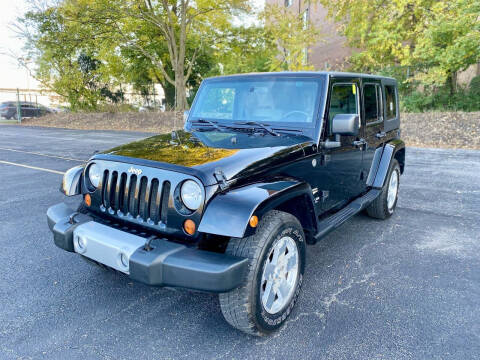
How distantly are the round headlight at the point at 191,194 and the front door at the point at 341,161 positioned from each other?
1.36 m

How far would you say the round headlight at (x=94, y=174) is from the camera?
2963 millimetres

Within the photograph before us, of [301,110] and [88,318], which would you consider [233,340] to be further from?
[301,110]

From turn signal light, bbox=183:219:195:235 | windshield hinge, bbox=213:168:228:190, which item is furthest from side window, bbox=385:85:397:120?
turn signal light, bbox=183:219:195:235

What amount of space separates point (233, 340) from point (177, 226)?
0.88 metres

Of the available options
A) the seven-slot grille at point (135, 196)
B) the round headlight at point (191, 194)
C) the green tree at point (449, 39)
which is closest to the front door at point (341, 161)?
the round headlight at point (191, 194)

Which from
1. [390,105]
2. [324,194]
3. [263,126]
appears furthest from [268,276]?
[390,105]

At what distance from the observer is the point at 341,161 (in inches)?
148

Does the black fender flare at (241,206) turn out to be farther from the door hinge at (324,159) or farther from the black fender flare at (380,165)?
the black fender flare at (380,165)

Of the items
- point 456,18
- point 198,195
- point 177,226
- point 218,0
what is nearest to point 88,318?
point 177,226

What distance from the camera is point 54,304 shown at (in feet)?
9.80

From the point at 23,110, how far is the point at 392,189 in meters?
30.0

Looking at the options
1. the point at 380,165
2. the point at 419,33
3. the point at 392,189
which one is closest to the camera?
the point at 380,165

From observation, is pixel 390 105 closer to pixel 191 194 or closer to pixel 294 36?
pixel 191 194

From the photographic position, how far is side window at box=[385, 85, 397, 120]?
16.5ft
